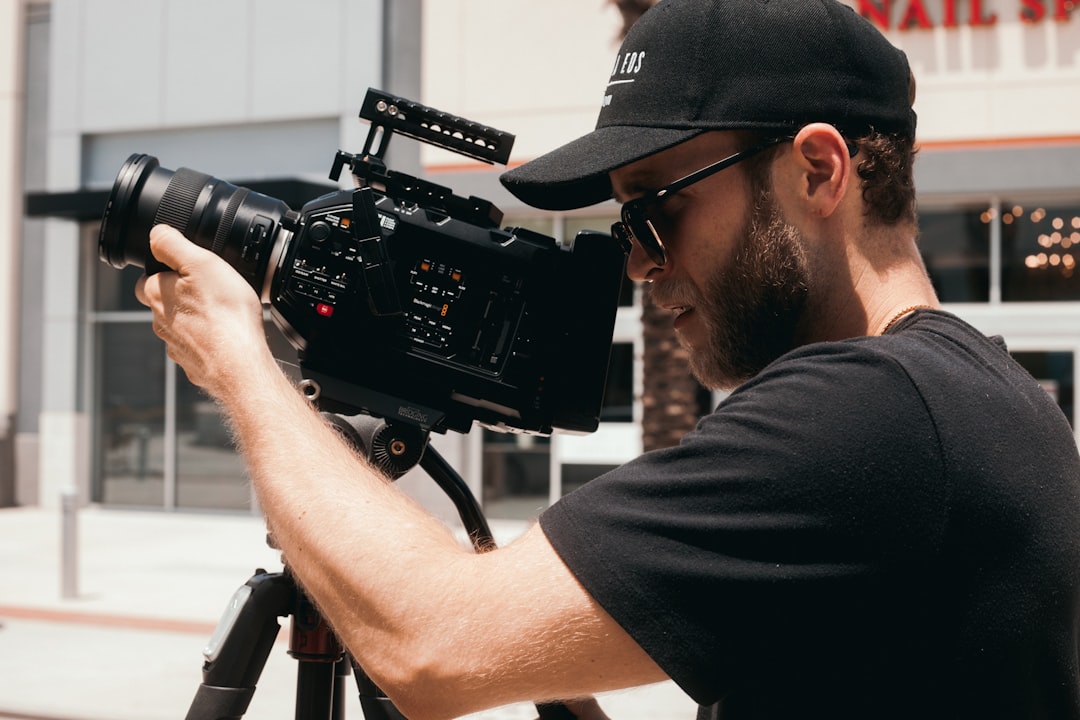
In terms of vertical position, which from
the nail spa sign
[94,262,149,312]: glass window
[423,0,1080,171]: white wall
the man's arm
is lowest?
[94,262,149,312]: glass window

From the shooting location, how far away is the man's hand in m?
1.42

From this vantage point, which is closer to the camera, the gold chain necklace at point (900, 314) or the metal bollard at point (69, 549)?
the gold chain necklace at point (900, 314)

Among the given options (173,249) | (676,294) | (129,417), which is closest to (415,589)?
(676,294)

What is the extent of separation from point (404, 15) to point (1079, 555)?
11405 mm

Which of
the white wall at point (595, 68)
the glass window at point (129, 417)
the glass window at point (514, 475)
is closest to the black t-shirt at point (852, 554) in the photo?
the white wall at point (595, 68)

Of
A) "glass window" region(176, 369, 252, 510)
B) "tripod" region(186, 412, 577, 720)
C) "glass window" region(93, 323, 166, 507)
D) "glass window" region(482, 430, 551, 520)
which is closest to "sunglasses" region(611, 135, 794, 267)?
"tripod" region(186, 412, 577, 720)

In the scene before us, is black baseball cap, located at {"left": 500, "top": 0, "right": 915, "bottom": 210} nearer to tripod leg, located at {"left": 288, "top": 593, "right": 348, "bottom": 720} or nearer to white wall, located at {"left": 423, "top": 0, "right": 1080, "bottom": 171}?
tripod leg, located at {"left": 288, "top": 593, "right": 348, "bottom": 720}

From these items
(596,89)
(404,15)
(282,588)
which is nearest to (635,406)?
(596,89)

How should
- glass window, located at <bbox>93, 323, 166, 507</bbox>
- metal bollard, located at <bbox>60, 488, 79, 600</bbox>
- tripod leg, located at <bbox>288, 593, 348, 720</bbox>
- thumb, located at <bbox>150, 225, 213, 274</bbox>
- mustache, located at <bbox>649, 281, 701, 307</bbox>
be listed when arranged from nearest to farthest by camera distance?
1. mustache, located at <bbox>649, 281, 701, 307</bbox>
2. thumb, located at <bbox>150, 225, 213, 274</bbox>
3. tripod leg, located at <bbox>288, 593, 348, 720</bbox>
4. metal bollard, located at <bbox>60, 488, 79, 600</bbox>
5. glass window, located at <bbox>93, 323, 166, 507</bbox>

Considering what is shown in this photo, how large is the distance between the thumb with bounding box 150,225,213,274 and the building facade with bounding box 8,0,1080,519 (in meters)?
8.45

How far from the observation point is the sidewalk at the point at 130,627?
5.36 meters

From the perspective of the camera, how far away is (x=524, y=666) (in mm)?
1063

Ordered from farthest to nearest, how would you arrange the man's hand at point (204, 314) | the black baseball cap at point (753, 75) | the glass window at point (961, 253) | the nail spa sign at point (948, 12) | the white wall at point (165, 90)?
1. the white wall at point (165, 90)
2. the glass window at point (961, 253)
3. the nail spa sign at point (948, 12)
4. the man's hand at point (204, 314)
5. the black baseball cap at point (753, 75)

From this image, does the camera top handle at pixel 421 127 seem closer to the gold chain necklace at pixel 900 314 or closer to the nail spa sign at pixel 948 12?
the gold chain necklace at pixel 900 314
